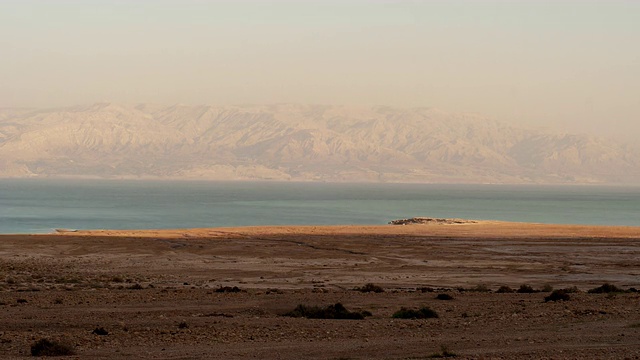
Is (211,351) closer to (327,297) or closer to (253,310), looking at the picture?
(253,310)

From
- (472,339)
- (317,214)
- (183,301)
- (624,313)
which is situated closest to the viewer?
(472,339)

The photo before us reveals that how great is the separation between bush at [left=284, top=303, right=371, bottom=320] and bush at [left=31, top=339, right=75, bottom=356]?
717cm

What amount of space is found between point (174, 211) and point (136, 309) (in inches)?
4159

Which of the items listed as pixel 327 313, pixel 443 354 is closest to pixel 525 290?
pixel 327 313

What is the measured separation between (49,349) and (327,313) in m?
7.86

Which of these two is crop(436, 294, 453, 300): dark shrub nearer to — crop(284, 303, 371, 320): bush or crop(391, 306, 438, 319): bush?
crop(391, 306, 438, 319): bush

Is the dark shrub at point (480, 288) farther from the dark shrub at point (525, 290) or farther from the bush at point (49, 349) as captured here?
the bush at point (49, 349)

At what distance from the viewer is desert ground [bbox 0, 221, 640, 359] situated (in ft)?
57.1

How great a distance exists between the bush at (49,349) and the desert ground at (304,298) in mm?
362

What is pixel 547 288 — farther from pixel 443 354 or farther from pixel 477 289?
pixel 443 354

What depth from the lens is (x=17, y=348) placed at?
16906 millimetres

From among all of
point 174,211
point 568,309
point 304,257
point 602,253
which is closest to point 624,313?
point 568,309

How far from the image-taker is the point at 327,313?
871 inches

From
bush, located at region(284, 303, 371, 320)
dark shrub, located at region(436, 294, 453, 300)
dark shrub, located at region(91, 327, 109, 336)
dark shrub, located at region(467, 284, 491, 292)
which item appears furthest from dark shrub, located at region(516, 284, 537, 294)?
dark shrub, located at region(91, 327, 109, 336)
